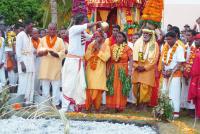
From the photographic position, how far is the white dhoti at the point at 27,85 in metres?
10.8

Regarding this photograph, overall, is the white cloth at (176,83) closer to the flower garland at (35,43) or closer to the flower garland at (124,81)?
the flower garland at (124,81)

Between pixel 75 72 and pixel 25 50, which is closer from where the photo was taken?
pixel 75 72

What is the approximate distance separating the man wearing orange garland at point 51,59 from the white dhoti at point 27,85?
227mm

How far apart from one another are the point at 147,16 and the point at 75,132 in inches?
208

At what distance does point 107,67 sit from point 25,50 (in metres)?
1.81

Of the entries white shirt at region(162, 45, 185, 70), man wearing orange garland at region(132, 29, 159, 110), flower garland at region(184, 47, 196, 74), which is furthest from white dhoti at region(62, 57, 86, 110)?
flower garland at region(184, 47, 196, 74)

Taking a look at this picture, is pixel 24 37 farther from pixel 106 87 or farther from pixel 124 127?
pixel 124 127

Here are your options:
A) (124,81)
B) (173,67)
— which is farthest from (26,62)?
A: (173,67)

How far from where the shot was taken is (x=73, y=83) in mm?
9812

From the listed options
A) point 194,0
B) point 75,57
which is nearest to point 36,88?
point 75,57

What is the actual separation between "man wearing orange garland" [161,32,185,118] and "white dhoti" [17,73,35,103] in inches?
116

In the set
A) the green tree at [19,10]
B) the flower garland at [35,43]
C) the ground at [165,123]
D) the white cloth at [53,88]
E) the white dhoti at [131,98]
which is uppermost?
the green tree at [19,10]

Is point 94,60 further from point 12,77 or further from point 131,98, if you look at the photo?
point 12,77

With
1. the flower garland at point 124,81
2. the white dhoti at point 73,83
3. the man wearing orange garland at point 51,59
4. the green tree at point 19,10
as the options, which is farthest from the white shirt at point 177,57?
the green tree at point 19,10
